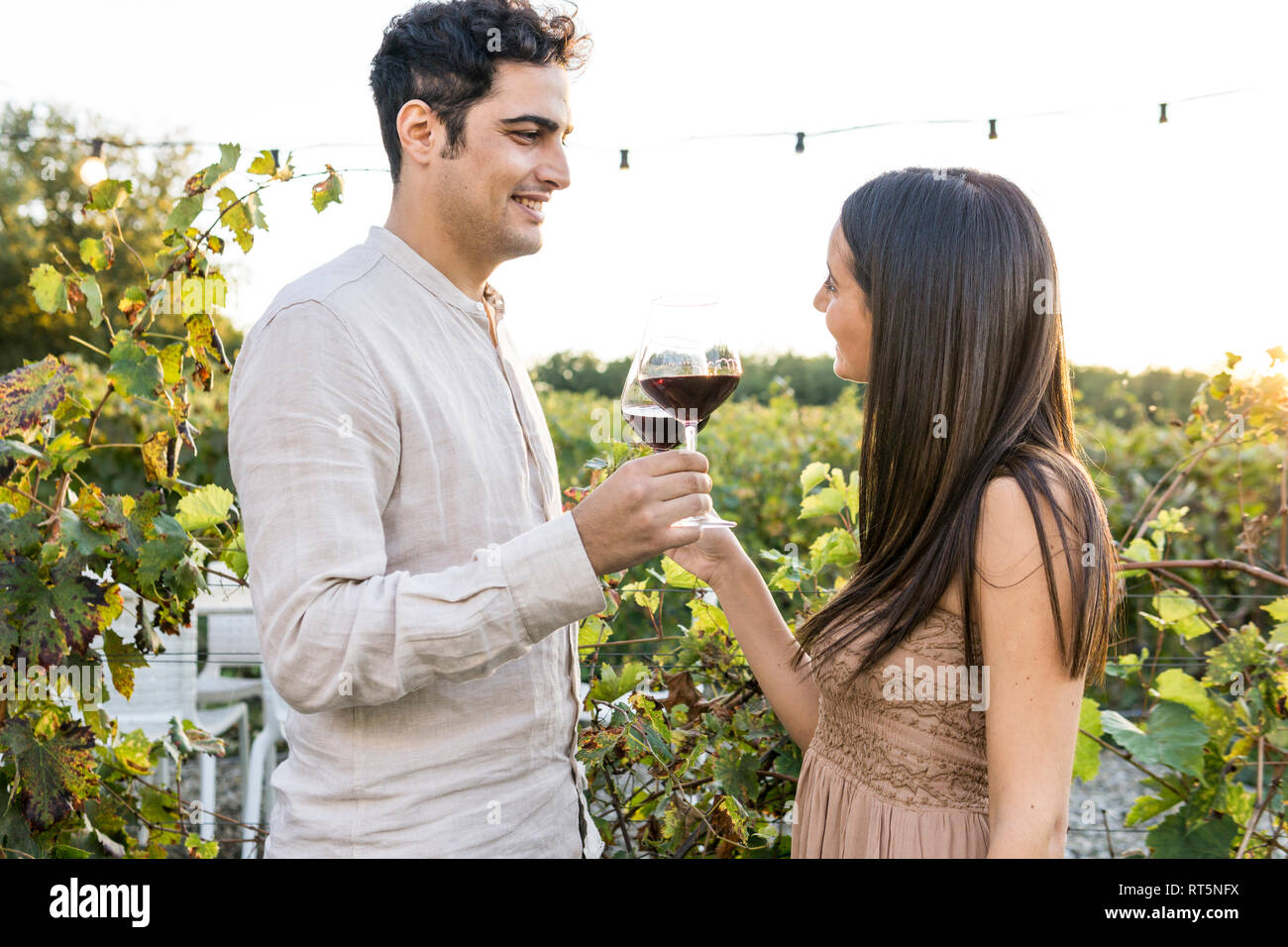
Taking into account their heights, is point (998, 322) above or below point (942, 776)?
above

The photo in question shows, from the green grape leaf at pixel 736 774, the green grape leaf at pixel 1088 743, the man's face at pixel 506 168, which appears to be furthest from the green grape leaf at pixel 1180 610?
the man's face at pixel 506 168

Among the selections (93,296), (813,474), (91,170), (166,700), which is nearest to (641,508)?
(813,474)

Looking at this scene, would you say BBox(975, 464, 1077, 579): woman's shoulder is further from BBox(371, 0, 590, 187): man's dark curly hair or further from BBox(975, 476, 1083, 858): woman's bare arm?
BBox(371, 0, 590, 187): man's dark curly hair

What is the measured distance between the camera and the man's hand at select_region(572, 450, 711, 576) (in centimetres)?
131

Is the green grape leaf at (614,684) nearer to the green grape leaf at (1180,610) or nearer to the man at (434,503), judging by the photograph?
the man at (434,503)

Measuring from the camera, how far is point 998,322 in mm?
1650

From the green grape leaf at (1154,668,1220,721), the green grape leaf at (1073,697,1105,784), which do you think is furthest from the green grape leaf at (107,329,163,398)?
the green grape leaf at (1154,668,1220,721)

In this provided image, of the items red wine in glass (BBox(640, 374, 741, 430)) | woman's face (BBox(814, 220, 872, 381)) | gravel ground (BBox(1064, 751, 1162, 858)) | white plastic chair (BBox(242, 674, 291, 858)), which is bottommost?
gravel ground (BBox(1064, 751, 1162, 858))

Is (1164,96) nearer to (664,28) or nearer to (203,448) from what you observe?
(664,28)

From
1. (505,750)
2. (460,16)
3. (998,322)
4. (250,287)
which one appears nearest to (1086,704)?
(998,322)

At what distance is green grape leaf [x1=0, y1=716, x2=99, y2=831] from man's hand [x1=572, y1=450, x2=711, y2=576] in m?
1.55
